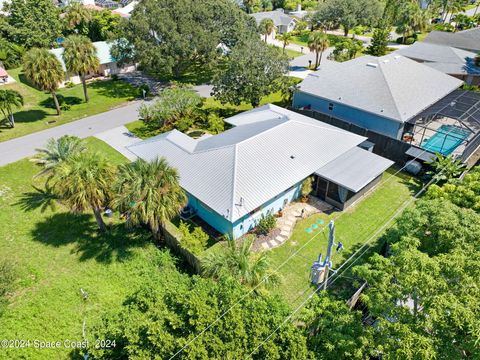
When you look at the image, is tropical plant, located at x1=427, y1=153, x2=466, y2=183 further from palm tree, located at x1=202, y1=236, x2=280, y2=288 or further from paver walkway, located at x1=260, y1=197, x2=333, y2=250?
palm tree, located at x1=202, y1=236, x2=280, y2=288

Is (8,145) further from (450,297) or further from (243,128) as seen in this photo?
(450,297)

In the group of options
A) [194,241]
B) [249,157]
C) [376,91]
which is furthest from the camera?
[376,91]

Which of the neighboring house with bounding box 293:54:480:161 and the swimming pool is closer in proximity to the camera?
the swimming pool

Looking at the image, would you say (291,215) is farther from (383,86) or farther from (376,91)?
(383,86)

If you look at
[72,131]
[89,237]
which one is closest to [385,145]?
[89,237]

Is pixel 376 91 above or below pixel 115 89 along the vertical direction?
above

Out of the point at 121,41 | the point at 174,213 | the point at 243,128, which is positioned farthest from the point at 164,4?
the point at 174,213

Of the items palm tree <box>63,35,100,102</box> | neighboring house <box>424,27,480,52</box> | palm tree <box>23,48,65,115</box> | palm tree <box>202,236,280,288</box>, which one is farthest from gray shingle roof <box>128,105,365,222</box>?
neighboring house <box>424,27,480,52</box>
